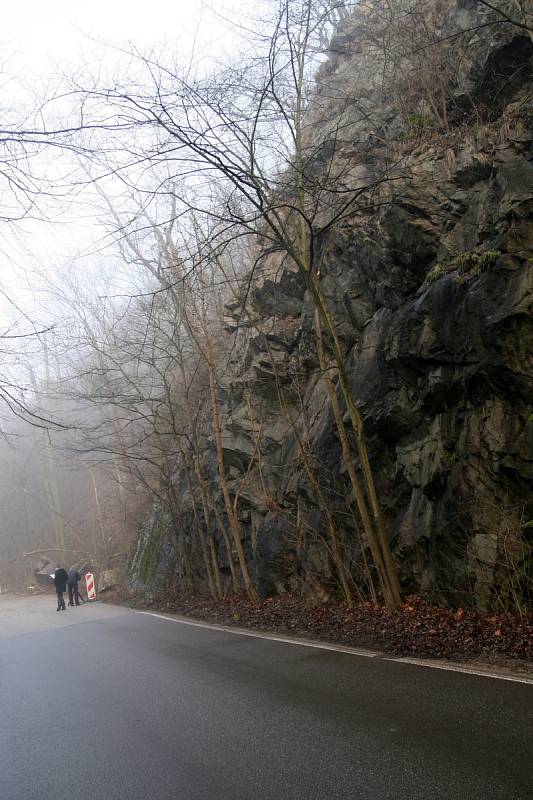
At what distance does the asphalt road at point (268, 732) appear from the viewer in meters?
3.88

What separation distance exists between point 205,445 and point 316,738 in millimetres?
12732

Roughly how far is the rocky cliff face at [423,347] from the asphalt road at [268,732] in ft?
8.64

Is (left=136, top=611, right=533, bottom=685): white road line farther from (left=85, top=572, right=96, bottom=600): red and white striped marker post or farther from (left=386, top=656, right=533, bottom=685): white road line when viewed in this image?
(left=85, top=572, right=96, bottom=600): red and white striped marker post

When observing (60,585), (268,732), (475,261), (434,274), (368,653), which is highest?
(434,274)

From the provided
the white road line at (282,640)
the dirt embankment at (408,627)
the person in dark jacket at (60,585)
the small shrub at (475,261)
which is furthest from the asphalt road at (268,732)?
the person in dark jacket at (60,585)

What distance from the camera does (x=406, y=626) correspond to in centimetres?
813

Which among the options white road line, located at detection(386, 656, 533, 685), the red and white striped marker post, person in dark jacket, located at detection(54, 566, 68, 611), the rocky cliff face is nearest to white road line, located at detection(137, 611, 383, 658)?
white road line, located at detection(386, 656, 533, 685)

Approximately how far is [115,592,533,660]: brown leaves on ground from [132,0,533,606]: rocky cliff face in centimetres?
44

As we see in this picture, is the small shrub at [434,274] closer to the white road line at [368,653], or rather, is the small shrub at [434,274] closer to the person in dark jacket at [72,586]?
the white road line at [368,653]

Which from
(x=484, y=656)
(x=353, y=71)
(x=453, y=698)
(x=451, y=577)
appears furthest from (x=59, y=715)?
(x=353, y=71)

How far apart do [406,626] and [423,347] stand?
13.7 ft

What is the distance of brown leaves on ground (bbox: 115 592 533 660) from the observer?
22.1 feet

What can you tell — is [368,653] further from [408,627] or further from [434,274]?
[434,274]

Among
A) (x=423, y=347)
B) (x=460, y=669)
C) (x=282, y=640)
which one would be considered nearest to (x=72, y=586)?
(x=282, y=640)
